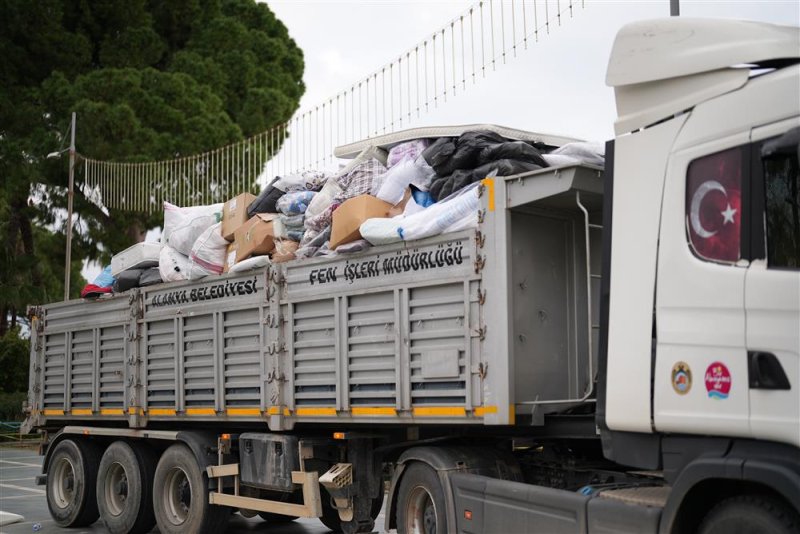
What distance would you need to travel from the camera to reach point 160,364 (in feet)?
33.3

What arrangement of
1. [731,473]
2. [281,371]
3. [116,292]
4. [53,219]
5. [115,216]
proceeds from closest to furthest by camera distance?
[731,473]
[281,371]
[116,292]
[115,216]
[53,219]

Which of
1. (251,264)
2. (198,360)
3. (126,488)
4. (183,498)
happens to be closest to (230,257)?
(251,264)

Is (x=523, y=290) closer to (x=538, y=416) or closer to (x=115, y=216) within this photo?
(x=538, y=416)

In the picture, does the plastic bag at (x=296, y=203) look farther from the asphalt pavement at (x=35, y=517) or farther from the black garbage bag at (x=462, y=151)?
the asphalt pavement at (x=35, y=517)

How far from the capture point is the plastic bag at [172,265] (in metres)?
10.2

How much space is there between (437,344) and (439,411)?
0.46m

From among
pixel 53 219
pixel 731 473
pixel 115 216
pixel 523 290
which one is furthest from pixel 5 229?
pixel 731 473

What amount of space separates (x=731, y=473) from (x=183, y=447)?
6.21m

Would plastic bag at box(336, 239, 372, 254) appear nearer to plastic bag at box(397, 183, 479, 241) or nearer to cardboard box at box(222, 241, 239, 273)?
plastic bag at box(397, 183, 479, 241)

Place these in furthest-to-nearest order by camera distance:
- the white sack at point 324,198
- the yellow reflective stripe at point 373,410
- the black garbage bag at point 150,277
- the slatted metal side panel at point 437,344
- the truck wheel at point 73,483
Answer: the truck wheel at point 73,483
the black garbage bag at point 150,277
the white sack at point 324,198
the yellow reflective stripe at point 373,410
the slatted metal side panel at point 437,344

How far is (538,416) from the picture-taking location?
657 cm

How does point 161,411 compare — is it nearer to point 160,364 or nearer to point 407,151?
point 160,364

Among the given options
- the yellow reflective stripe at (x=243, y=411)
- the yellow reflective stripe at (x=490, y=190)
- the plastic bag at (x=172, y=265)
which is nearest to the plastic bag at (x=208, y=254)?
the plastic bag at (x=172, y=265)

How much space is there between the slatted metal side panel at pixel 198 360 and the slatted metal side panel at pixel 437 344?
2818mm
